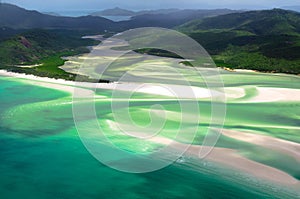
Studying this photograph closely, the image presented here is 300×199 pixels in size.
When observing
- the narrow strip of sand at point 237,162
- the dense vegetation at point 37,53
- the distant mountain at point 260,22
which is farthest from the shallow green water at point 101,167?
the distant mountain at point 260,22

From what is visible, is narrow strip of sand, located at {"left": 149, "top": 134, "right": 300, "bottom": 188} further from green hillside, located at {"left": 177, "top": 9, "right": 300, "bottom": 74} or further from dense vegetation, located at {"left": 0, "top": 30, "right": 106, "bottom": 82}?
green hillside, located at {"left": 177, "top": 9, "right": 300, "bottom": 74}

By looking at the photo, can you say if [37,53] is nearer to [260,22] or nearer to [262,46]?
[262,46]

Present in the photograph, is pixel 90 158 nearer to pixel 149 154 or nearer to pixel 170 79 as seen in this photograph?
pixel 149 154

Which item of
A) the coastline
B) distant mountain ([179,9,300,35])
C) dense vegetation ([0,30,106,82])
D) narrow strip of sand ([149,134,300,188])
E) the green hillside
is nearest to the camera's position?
narrow strip of sand ([149,134,300,188])

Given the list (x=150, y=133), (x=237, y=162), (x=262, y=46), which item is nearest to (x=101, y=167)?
(x=150, y=133)

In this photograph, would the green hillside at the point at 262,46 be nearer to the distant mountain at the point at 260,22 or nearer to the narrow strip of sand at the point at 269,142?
the distant mountain at the point at 260,22

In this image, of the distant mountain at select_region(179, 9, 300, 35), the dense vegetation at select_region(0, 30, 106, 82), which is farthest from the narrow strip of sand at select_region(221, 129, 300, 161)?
the distant mountain at select_region(179, 9, 300, 35)

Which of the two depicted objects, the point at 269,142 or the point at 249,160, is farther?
the point at 269,142
